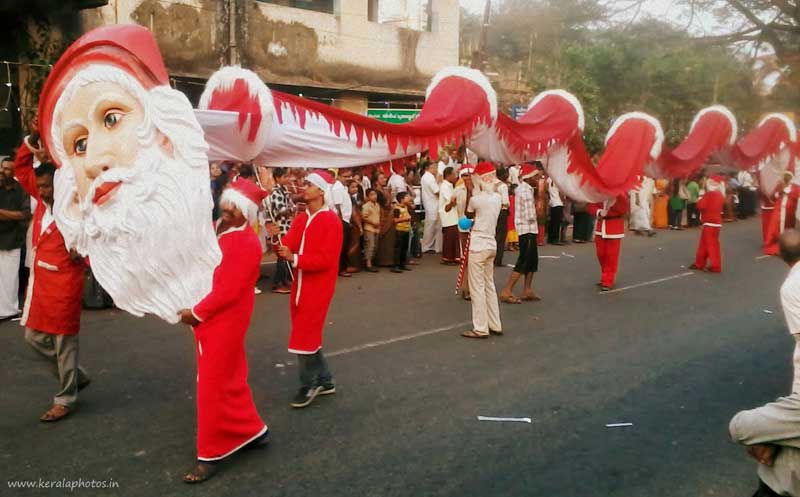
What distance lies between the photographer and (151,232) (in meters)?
3.65

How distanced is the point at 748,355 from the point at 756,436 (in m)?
4.01

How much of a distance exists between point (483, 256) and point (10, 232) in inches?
200

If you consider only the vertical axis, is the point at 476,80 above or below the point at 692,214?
above

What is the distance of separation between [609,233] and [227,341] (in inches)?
270

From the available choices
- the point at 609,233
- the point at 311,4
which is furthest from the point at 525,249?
the point at 311,4

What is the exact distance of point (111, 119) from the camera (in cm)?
375

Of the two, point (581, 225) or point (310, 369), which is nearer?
point (310, 369)

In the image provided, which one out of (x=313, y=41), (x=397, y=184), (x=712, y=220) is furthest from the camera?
(x=313, y=41)

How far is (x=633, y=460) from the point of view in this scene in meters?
4.37

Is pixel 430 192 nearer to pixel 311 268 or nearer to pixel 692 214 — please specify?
pixel 311 268

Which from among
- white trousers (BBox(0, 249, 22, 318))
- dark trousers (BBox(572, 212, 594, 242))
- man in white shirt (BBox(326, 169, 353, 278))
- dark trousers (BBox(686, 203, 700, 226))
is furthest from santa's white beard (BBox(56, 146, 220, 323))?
dark trousers (BBox(686, 203, 700, 226))

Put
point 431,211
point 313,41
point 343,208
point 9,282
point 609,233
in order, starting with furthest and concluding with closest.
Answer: point 313,41, point 431,211, point 343,208, point 609,233, point 9,282

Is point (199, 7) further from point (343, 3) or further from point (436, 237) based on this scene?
point (436, 237)

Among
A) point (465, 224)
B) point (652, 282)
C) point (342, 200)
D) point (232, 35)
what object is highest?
point (232, 35)
